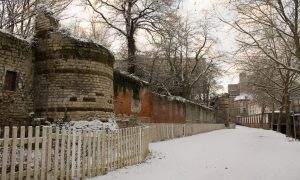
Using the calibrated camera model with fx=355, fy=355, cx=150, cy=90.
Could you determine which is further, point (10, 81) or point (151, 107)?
point (151, 107)

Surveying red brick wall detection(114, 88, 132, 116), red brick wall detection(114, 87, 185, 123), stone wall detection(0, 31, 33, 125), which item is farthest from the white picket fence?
red brick wall detection(114, 87, 185, 123)

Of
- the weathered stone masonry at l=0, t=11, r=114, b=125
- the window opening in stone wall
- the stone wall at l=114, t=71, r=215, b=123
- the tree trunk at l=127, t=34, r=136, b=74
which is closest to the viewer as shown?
the window opening in stone wall

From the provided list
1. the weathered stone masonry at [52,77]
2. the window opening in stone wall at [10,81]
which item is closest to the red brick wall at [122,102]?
the weathered stone masonry at [52,77]

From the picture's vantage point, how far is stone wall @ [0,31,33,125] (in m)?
12.6

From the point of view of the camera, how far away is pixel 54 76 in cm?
1377

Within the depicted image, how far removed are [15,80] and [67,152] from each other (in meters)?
6.30

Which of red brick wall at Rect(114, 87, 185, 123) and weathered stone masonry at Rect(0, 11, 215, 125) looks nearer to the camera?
weathered stone masonry at Rect(0, 11, 215, 125)

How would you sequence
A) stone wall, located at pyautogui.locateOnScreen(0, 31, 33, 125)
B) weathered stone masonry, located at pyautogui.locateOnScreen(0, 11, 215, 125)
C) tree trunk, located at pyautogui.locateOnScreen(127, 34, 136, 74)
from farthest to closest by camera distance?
tree trunk, located at pyautogui.locateOnScreen(127, 34, 136, 74) → weathered stone masonry, located at pyautogui.locateOnScreen(0, 11, 215, 125) → stone wall, located at pyautogui.locateOnScreen(0, 31, 33, 125)

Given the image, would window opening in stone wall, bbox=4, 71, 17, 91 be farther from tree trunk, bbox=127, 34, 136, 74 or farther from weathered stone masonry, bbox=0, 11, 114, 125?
tree trunk, bbox=127, 34, 136, 74

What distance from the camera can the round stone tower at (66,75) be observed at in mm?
13562

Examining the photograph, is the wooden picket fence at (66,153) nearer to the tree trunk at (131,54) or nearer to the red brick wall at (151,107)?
the red brick wall at (151,107)

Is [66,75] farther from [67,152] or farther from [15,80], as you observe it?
[67,152]

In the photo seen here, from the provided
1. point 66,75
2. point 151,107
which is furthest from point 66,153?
point 151,107

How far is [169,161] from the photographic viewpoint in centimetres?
1195
